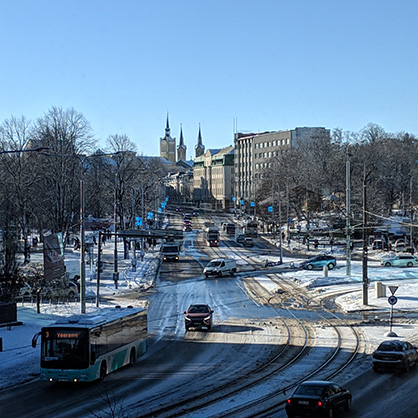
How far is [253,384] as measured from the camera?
2202 cm

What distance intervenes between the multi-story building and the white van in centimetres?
10478

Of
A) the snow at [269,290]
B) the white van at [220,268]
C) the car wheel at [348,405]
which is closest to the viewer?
the car wheel at [348,405]

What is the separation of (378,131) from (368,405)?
12125 centimetres

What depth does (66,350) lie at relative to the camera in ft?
73.6

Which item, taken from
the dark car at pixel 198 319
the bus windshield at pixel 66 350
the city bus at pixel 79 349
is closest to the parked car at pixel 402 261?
the dark car at pixel 198 319

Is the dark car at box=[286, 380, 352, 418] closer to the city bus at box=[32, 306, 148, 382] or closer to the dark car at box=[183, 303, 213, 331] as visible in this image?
the city bus at box=[32, 306, 148, 382]

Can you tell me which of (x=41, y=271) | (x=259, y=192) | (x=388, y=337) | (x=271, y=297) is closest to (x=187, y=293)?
(x=271, y=297)

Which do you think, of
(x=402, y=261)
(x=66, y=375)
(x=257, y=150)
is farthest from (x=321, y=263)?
(x=257, y=150)

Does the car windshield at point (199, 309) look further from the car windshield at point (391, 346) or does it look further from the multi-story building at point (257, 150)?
the multi-story building at point (257, 150)

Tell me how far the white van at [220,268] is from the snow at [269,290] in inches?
124

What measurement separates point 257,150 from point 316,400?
174 meters

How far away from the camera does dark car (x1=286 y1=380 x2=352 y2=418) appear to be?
17.3 m

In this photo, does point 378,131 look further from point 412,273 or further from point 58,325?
point 58,325

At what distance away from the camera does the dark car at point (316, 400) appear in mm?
17328
